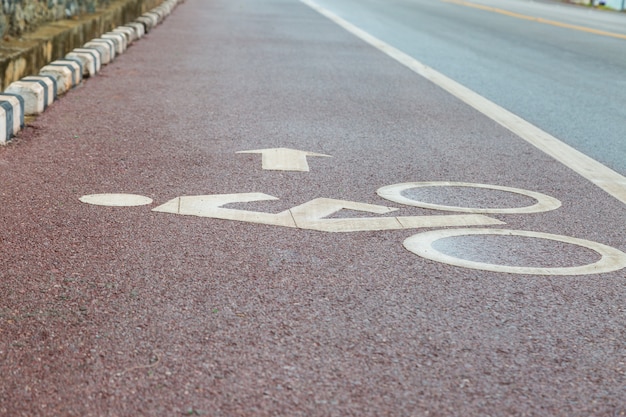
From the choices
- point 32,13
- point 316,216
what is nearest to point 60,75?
point 32,13

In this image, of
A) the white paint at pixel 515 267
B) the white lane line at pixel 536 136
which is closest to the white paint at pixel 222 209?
the white paint at pixel 515 267

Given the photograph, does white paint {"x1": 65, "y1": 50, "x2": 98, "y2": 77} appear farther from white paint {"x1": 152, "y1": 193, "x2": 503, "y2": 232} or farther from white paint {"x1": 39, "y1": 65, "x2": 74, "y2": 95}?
white paint {"x1": 152, "y1": 193, "x2": 503, "y2": 232}

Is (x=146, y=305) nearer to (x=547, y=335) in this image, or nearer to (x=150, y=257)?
(x=150, y=257)

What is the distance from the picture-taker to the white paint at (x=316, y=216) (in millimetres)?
5066

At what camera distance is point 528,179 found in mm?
6516

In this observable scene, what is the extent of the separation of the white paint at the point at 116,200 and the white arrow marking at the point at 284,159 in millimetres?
1151

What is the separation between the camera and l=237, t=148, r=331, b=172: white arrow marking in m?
6.50

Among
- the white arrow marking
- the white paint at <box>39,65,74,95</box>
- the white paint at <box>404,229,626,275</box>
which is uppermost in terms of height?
the white paint at <box>404,229,626,275</box>

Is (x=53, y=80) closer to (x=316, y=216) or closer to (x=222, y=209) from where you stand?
(x=222, y=209)

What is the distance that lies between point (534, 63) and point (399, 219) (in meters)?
10.5

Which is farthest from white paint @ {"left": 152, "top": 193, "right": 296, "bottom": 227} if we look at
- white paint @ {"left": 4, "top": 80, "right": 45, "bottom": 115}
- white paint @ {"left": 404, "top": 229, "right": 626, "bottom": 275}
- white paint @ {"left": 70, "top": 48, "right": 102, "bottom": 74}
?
white paint @ {"left": 70, "top": 48, "right": 102, "bottom": 74}

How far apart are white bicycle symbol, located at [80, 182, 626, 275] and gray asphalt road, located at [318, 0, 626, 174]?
77.3 inches

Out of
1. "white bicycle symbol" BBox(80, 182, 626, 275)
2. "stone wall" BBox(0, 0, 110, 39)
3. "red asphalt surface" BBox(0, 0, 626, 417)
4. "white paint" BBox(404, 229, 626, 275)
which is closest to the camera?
"red asphalt surface" BBox(0, 0, 626, 417)

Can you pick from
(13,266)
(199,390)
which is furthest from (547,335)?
(13,266)
